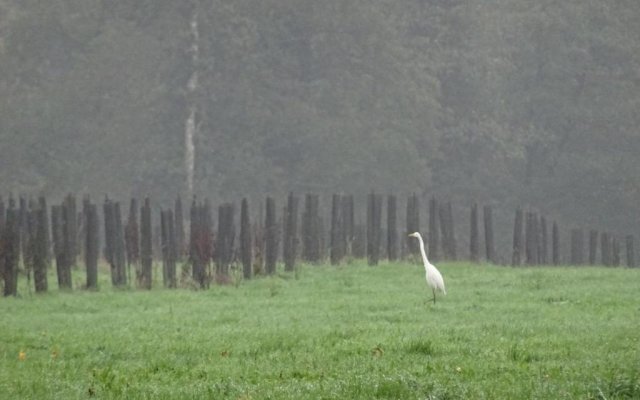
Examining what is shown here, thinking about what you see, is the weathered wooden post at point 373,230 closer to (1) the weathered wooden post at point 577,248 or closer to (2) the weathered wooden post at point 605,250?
(2) the weathered wooden post at point 605,250

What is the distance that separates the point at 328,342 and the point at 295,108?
46648mm

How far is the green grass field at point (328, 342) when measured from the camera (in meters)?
13.0

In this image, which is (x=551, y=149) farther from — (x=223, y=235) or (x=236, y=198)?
(x=223, y=235)

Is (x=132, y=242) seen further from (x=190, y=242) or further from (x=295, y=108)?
(x=295, y=108)

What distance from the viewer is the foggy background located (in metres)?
61.8

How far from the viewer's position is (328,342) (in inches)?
655

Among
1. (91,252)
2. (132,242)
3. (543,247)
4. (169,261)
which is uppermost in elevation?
(132,242)

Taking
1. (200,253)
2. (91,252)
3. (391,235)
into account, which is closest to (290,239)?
Answer: (200,253)

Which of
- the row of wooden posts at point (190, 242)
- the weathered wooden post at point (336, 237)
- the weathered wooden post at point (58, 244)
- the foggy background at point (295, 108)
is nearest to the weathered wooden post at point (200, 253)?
the row of wooden posts at point (190, 242)

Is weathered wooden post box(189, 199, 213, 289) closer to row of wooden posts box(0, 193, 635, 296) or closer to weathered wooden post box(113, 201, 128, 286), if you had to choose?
row of wooden posts box(0, 193, 635, 296)

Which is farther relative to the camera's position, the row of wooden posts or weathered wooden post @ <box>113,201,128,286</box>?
weathered wooden post @ <box>113,201,128,286</box>

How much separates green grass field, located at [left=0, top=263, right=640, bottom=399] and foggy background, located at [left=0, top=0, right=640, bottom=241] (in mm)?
35250

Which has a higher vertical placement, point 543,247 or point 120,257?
point 120,257

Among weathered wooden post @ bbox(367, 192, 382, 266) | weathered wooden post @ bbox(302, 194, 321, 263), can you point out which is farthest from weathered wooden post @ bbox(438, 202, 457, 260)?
weathered wooden post @ bbox(302, 194, 321, 263)
